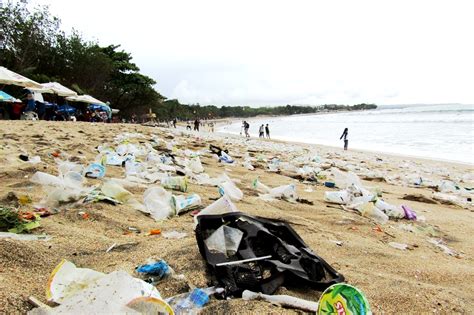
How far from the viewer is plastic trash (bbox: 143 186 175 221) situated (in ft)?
7.19

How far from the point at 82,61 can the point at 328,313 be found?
100 ft

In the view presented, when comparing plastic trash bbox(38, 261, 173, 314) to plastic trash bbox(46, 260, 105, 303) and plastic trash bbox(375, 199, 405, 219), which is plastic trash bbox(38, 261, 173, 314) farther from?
plastic trash bbox(375, 199, 405, 219)

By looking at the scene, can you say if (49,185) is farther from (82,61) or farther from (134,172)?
(82,61)

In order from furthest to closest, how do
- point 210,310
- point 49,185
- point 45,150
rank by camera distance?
point 45,150 → point 49,185 → point 210,310

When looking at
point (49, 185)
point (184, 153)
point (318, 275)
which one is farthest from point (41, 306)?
point (184, 153)

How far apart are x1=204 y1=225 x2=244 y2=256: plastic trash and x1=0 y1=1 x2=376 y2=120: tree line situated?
1805 centimetres

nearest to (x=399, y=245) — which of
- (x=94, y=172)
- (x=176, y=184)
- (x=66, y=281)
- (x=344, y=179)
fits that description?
(x=176, y=184)

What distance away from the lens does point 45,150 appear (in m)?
4.14

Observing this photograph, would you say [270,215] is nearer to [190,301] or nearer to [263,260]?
[263,260]

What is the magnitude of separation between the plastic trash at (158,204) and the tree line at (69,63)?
1712 centimetres

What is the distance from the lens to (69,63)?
27.1 meters

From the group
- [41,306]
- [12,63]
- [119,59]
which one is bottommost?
[41,306]

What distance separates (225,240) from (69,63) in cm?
3017

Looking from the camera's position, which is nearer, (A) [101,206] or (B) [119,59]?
(A) [101,206]
